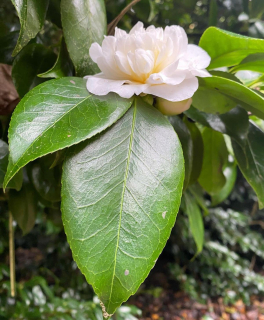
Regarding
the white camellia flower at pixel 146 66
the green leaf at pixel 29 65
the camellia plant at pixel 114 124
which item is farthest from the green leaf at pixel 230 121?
the green leaf at pixel 29 65

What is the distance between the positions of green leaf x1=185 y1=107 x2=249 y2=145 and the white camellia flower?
13 cm

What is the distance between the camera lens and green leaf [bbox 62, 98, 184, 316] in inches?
9.6

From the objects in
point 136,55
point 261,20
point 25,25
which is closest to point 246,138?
point 136,55

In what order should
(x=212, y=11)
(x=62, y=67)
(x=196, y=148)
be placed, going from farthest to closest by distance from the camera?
(x=212, y=11), (x=196, y=148), (x=62, y=67)

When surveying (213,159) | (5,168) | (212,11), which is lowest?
(213,159)

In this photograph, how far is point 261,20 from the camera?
0.74m

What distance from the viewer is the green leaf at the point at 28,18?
0.27 meters

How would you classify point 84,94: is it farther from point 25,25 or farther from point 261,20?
point 261,20

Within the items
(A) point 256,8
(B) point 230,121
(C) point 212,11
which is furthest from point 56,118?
(A) point 256,8

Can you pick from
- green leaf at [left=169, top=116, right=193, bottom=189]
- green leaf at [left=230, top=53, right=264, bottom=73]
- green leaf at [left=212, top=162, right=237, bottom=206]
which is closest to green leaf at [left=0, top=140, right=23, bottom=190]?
green leaf at [left=169, top=116, right=193, bottom=189]

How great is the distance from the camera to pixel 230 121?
425 millimetres

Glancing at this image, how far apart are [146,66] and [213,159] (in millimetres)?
303

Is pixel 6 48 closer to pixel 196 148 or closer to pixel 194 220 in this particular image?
pixel 196 148

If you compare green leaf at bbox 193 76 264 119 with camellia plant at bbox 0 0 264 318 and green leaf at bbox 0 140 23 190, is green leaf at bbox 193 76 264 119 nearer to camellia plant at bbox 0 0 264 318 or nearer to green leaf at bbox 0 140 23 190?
camellia plant at bbox 0 0 264 318
